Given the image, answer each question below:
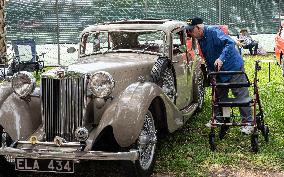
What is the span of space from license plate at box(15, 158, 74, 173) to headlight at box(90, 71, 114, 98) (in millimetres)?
817

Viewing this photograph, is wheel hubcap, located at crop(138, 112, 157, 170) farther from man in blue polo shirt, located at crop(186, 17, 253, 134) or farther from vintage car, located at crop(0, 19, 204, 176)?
man in blue polo shirt, located at crop(186, 17, 253, 134)

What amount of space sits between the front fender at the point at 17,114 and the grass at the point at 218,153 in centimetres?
150

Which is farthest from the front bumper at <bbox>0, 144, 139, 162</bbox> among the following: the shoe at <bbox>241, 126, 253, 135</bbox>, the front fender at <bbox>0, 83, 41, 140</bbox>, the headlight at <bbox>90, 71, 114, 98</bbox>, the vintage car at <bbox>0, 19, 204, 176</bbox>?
the shoe at <bbox>241, 126, 253, 135</bbox>

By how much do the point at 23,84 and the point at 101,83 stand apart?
911mm

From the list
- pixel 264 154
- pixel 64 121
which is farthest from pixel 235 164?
pixel 64 121

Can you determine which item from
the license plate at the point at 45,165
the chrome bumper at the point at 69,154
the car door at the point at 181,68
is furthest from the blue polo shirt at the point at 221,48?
the license plate at the point at 45,165

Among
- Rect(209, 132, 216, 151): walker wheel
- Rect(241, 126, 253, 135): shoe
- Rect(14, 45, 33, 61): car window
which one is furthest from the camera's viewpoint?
Rect(14, 45, 33, 61): car window

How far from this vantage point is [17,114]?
5184 mm

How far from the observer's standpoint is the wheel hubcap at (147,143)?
5121 millimetres

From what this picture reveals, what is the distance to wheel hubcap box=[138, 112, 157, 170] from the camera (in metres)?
5.12

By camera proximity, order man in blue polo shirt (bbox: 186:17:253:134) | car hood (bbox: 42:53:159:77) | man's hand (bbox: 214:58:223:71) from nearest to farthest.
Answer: car hood (bbox: 42:53:159:77)
man's hand (bbox: 214:58:223:71)
man in blue polo shirt (bbox: 186:17:253:134)

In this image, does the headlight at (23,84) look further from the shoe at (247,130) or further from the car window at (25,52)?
the car window at (25,52)

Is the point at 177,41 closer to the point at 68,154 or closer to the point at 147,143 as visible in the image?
the point at 147,143

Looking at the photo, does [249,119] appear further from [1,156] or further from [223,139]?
[1,156]
